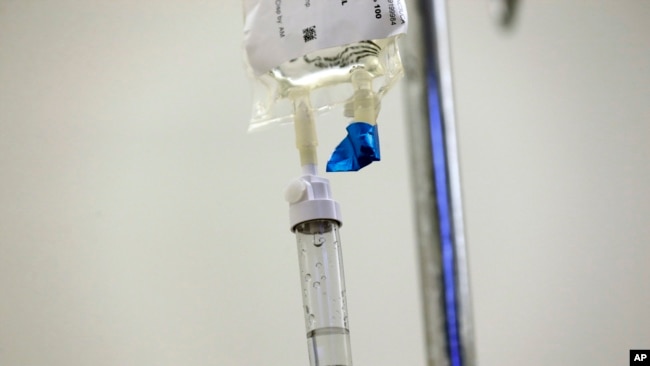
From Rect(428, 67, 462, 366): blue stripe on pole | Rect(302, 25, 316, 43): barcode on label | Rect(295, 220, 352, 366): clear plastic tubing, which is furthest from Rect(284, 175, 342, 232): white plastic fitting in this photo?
Rect(428, 67, 462, 366): blue stripe on pole

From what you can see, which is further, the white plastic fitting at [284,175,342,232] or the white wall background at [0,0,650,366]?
the white wall background at [0,0,650,366]

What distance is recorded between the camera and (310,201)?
604 mm

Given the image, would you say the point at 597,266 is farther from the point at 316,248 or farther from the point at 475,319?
the point at 316,248

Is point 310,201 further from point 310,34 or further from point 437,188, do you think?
point 437,188

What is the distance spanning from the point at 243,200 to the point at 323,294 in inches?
12.2

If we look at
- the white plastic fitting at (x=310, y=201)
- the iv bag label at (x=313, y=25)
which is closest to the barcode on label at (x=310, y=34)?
the iv bag label at (x=313, y=25)

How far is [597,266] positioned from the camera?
90 centimetres

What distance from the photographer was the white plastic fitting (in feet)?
1.98

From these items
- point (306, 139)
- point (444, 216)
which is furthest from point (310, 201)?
point (444, 216)

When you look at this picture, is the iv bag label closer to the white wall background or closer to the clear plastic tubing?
the clear plastic tubing

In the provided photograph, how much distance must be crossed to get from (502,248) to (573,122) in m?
0.20

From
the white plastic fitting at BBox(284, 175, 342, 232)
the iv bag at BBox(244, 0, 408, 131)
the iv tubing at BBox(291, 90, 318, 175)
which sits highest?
the iv bag at BBox(244, 0, 408, 131)

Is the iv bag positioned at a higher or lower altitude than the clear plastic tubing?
higher

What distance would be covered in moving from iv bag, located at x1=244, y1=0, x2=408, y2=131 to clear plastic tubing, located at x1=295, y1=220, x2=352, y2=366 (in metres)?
0.11
